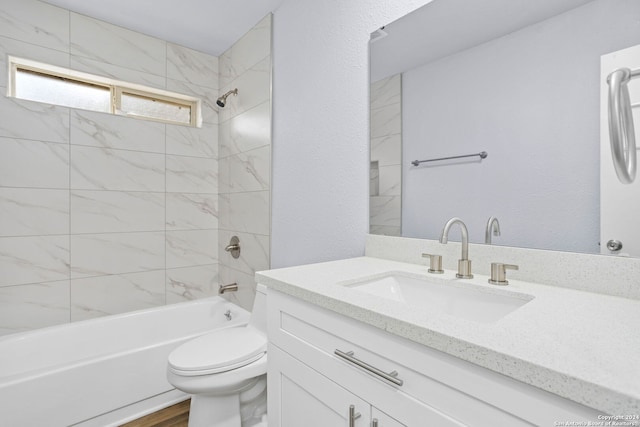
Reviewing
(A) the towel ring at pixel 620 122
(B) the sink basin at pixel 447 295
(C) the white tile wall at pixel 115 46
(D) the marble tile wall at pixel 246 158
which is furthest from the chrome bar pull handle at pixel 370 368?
(C) the white tile wall at pixel 115 46

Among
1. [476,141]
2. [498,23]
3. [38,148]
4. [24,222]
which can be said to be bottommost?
[24,222]

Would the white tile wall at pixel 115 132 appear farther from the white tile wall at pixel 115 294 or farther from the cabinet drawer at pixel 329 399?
the cabinet drawer at pixel 329 399

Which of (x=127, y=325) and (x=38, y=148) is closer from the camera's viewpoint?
(x=38, y=148)

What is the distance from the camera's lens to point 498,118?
1050 millimetres

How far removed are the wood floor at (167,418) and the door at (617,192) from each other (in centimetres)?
208

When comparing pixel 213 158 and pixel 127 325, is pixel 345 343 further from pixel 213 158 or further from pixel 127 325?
pixel 213 158

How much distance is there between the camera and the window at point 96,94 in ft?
6.78

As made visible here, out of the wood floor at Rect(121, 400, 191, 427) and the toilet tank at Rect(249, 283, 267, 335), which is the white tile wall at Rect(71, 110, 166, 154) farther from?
the wood floor at Rect(121, 400, 191, 427)

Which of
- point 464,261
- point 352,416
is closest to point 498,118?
point 464,261

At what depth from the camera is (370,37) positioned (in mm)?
1444

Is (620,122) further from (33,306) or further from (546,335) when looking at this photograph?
(33,306)

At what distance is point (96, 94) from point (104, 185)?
69cm

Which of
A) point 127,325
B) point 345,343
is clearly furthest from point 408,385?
point 127,325

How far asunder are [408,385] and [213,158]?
257 centimetres
